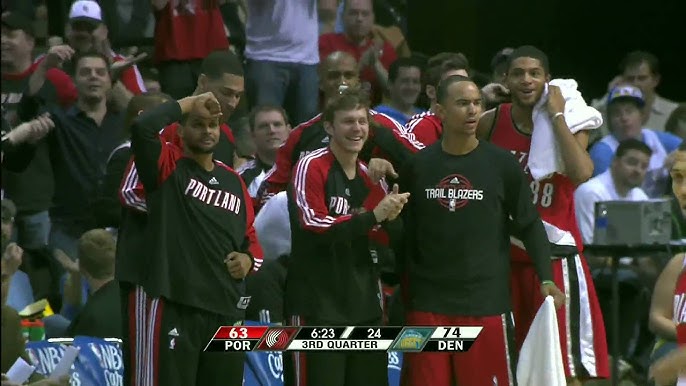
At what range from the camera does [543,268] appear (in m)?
8.91

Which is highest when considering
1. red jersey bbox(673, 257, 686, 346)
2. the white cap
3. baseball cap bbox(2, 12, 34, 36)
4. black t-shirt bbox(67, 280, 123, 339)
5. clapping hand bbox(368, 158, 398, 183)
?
the white cap

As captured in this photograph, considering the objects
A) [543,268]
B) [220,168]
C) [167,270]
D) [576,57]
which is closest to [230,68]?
[220,168]

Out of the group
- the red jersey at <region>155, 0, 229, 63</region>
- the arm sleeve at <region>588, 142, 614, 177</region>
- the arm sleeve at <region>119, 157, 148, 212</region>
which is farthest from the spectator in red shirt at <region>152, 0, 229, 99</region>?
the arm sleeve at <region>119, 157, 148, 212</region>

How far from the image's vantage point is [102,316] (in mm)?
9977

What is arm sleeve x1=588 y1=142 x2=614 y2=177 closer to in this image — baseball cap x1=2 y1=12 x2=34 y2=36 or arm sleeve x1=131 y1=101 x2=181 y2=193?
baseball cap x1=2 y1=12 x2=34 y2=36

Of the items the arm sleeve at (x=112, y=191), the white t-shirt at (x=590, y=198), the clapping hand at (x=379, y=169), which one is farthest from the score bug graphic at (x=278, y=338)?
the white t-shirt at (x=590, y=198)

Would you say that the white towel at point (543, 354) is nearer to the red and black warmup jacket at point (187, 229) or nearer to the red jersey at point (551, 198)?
the red jersey at point (551, 198)

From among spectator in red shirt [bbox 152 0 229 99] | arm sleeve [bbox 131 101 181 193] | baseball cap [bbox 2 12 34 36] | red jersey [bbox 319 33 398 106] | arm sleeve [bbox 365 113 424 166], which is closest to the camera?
arm sleeve [bbox 131 101 181 193]

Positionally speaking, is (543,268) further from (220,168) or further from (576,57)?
(576,57)

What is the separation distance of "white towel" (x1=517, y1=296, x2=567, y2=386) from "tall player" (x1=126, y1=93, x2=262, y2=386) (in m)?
1.54

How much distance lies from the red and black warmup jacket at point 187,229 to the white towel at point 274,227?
1.38 meters

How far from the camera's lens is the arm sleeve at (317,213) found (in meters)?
8.75

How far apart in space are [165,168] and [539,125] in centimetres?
214

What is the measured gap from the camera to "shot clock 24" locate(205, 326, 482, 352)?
29.1 ft
